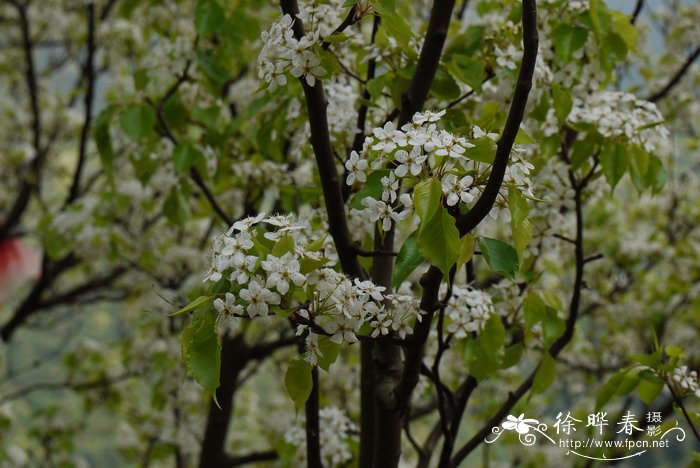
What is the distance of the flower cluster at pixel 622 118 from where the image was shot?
9.30 ft

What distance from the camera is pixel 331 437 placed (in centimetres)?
343

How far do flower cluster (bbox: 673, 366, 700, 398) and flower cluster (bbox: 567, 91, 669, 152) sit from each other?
897mm

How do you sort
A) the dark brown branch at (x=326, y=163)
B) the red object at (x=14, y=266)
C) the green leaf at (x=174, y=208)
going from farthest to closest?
the red object at (x=14, y=266) < the green leaf at (x=174, y=208) < the dark brown branch at (x=326, y=163)

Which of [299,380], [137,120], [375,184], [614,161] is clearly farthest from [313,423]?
[137,120]

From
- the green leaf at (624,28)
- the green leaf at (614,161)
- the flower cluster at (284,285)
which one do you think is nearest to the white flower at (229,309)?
the flower cluster at (284,285)

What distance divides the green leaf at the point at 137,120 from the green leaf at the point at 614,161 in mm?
2117

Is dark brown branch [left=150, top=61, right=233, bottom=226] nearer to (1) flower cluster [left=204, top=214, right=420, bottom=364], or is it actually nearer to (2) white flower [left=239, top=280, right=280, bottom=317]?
(1) flower cluster [left=204, top=214, right=420, bottom=364]

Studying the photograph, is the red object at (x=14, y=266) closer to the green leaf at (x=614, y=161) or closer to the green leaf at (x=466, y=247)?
the green leaf at (x=614, y=161)

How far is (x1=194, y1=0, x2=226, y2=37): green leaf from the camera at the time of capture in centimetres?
350

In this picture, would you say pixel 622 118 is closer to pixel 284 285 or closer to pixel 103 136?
pixel 284 285

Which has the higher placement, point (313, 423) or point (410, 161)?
point (410, 161)

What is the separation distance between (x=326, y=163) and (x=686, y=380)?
1598mm

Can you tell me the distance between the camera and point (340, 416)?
3543 mm

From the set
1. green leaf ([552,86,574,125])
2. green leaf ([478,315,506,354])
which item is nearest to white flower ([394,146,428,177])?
green leaf ([478,315,506,354])
